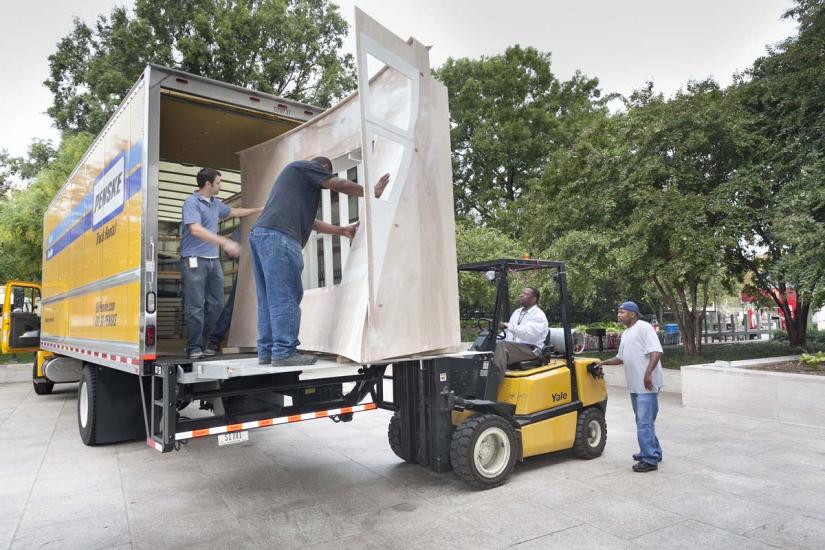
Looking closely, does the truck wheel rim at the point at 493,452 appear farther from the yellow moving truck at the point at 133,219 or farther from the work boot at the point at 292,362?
the yellow moving truck at the point at 133,219

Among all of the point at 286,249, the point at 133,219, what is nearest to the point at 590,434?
the point at 286,249

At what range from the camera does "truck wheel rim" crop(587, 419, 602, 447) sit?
6.31 meters

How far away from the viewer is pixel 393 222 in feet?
14.6

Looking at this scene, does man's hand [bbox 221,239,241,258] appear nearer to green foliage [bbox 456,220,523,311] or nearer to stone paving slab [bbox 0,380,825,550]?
stone paving slab [bbox 0,380,825,550]

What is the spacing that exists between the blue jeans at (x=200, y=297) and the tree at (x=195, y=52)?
57.3 feet

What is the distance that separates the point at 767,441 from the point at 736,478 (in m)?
1.96

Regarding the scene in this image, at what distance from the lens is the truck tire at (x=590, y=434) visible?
6.12 meters

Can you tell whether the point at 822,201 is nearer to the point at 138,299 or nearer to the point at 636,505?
the point at 636,505

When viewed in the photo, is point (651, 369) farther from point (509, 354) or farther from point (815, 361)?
point (815, 361)

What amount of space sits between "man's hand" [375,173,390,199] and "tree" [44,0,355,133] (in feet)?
61.0

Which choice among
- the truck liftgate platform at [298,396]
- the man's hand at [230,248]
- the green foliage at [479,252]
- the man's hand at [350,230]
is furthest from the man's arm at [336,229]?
the green foliage at [479,252]

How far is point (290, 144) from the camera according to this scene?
6047 millimetres

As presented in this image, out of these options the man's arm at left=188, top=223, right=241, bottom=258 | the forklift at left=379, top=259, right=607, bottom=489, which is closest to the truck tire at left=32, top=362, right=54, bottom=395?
the man's arm at left=188, top=223, right=241, bottom=258

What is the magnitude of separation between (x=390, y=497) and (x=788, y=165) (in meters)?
9.05
